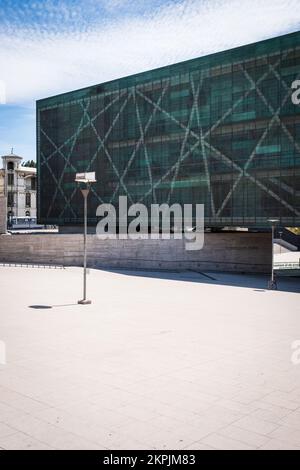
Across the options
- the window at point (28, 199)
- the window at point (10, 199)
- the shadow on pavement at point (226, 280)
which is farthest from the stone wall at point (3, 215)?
the window at point (28, 199)

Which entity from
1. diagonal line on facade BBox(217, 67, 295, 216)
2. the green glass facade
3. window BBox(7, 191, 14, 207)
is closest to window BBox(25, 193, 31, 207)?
window BBox(7, 191, 14, 207)

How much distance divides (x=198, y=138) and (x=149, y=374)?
50.1 m

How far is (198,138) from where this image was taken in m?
59.7

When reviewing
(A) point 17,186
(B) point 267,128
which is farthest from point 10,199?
(B) point 267,128

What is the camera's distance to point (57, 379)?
40.6 ft

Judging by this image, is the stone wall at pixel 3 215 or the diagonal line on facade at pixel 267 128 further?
the stone wall at pixel 3 215

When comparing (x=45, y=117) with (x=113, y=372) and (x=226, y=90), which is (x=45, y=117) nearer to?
(x=226, y=90)

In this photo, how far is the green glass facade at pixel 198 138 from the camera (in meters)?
52.8

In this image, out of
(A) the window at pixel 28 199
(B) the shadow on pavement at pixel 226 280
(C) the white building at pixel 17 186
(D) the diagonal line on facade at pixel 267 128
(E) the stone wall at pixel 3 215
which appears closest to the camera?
(B) the shadow on pavement at pixel 226 280

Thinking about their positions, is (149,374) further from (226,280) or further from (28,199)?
(28,199)

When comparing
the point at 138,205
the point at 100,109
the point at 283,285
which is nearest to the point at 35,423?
the point at 283,285

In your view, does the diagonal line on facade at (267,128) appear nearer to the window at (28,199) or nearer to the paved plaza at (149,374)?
the paved plaza at (149,374)

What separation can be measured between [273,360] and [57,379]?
674 cm

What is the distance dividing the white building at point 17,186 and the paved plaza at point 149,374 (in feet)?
293
